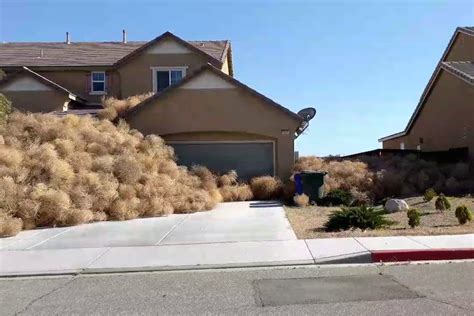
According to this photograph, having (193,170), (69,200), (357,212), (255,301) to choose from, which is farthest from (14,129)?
(255,301)

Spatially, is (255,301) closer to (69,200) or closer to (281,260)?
(281,260)

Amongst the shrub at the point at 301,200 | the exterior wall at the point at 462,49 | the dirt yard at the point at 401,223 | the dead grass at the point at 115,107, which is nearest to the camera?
the dirt yard at the point at 401,223

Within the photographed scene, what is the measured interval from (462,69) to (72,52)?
71.9ft

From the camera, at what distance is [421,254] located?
31.0 ft

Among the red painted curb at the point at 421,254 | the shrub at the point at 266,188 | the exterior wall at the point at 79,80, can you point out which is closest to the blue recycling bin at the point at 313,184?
the shrub at the point at 266,188

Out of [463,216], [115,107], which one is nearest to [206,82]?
[115,107]

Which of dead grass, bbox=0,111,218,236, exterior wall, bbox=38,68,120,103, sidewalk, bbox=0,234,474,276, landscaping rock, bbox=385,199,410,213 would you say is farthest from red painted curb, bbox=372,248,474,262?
exterior wall, bbox=38,68,120,103

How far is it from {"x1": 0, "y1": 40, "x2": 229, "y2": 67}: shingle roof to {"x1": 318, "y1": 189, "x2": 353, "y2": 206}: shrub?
14.3m

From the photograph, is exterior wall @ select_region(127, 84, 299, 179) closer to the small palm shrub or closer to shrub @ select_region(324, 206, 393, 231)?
the small palm shrub

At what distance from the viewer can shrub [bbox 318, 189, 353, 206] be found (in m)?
18.4

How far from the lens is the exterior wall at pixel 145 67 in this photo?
97.8 feet

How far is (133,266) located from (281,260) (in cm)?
256

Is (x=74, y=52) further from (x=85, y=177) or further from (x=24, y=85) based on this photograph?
(x=85, y=177)

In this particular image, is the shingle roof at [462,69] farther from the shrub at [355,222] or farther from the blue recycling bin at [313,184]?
the shrub at [355,222]
